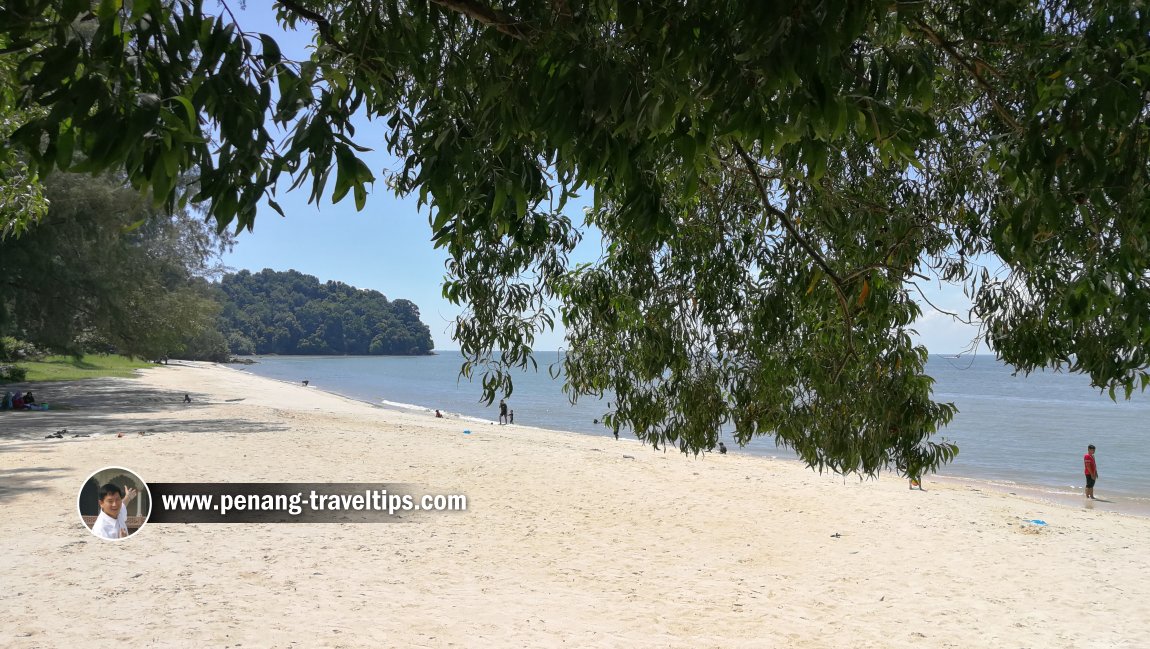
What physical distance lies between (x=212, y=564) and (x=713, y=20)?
7725 millimetres

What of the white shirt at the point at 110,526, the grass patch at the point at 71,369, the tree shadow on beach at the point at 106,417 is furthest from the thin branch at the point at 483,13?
the grass patch at the point at 71,369

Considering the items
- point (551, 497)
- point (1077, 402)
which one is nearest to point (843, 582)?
point (551, 497)

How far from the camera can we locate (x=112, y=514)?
891 centimetres

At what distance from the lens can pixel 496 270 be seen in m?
4.32

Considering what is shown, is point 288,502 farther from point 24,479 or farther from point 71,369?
point 71,369

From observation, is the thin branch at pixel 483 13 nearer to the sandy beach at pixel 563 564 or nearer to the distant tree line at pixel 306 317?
the sandy beach at pixel 563 564

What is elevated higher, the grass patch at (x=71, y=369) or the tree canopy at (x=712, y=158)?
the tree canopy at (x=712, y=158)

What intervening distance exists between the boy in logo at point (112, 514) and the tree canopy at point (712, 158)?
4949 millimetres

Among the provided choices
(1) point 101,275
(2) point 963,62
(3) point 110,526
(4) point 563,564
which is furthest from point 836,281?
(1) point 101,275

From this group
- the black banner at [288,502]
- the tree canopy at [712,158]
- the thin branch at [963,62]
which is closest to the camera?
the tree canopy at [712,158]

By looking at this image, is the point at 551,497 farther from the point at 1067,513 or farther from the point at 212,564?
the point at 1067,513

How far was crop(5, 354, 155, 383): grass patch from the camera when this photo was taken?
124 feet

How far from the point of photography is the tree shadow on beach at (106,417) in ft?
57.0

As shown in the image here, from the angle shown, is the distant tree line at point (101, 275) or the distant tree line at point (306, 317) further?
the distant tree line at point (306, 317)
